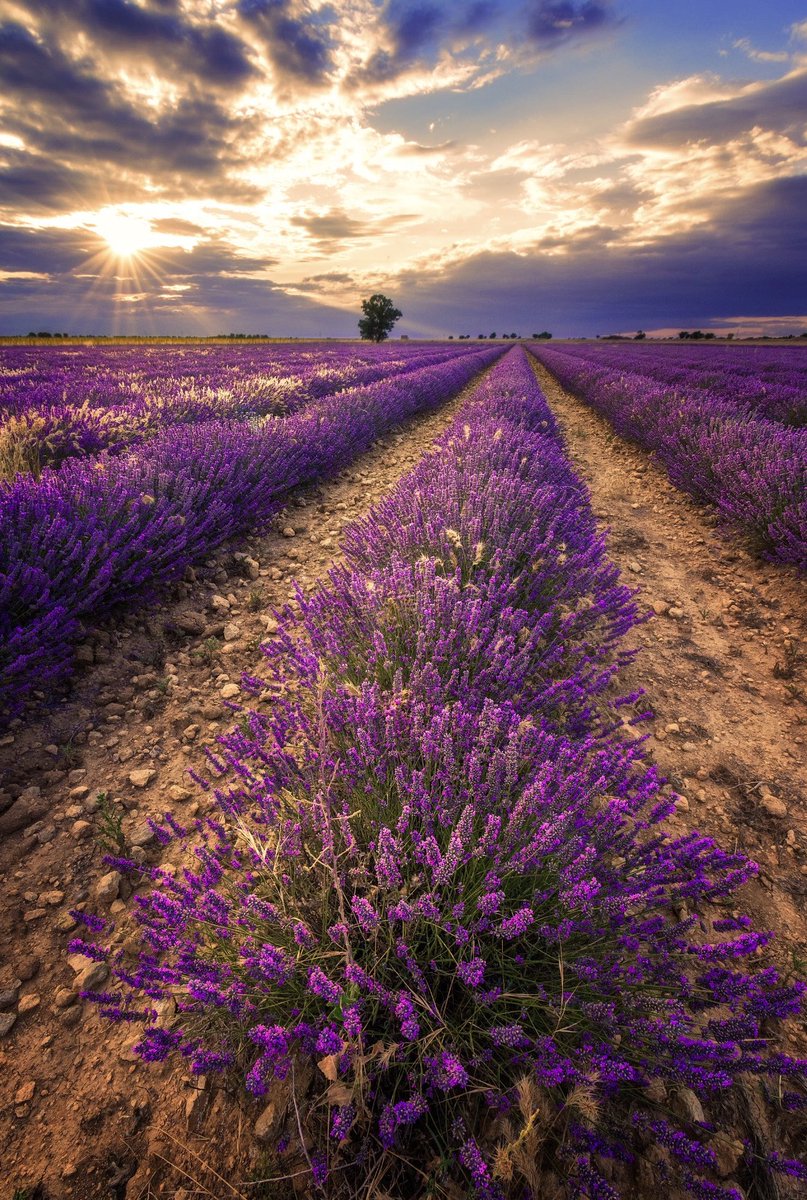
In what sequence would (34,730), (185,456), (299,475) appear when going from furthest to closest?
(299,475)
(185,456)
(34,730)

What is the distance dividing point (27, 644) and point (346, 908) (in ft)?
6.44

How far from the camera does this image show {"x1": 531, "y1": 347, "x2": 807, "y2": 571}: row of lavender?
4.04 meters

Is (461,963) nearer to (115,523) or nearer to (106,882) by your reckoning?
(106,882)

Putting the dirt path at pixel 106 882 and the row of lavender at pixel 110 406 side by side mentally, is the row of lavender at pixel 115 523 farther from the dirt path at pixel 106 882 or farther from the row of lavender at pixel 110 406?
the row of lavender at pixel 110 406

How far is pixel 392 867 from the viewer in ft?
3.53

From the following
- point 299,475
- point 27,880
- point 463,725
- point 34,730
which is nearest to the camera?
point 463,725

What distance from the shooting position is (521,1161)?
824 millimetres

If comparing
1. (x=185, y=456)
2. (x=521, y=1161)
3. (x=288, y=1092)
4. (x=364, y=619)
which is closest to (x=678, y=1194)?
(x=521, y=1161)

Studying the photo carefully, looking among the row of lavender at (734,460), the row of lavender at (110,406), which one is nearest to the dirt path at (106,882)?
the row of lavender at (110,406)

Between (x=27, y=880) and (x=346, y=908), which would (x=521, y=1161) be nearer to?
(x=346, y=908)

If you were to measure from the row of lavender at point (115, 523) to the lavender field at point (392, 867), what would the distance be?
0.10 ft

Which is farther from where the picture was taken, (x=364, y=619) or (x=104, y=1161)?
(x=364, y=619)

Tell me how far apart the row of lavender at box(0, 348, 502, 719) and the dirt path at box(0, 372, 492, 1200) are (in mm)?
236

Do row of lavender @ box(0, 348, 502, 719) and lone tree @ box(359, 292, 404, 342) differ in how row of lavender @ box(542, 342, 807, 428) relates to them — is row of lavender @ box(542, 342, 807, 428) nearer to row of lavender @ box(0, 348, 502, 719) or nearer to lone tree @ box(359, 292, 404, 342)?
row of lavender @ box(0, 348, 502, 719)
